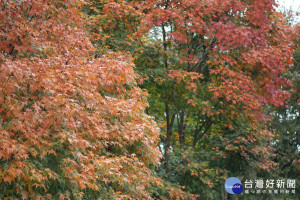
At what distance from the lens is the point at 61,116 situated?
4.52 m

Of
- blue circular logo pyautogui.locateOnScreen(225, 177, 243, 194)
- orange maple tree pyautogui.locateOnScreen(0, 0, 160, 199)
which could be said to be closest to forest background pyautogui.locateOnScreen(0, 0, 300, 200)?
orange maple tree pyautogui.locateOnScreen(0, 0, 160, 199)

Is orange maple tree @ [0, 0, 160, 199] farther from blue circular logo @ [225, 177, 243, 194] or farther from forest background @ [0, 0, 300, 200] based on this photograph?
blue circular logo @ [225, 177, 243, 194]

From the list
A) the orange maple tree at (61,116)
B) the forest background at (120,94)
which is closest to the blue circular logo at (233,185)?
the forest background at (120,94)

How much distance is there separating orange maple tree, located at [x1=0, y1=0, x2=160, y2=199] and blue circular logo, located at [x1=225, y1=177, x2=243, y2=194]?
554cm

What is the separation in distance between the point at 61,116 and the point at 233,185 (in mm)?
8544

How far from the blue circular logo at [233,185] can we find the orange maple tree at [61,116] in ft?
18.2

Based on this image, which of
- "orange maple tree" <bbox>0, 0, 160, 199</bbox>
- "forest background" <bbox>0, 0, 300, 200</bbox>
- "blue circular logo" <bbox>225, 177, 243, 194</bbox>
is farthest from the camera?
"blue circular logo" <bbox>225, 177, 243, 194</bbox>

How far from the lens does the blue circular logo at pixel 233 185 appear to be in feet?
36.7

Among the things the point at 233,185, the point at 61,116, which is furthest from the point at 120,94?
the point at 233,185

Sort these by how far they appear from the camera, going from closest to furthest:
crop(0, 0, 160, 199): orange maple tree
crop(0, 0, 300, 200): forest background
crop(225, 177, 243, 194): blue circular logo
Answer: crop(0, 0, 160, 199): orange maple tree, crop(0, 0, 300, 200): forest background, crop(225, 177, 243, 194): blue circular logo

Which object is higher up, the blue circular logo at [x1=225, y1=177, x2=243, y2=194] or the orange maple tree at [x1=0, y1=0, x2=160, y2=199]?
the orange maple tree at [x1=0, y1=0, x2=160, y2=199]

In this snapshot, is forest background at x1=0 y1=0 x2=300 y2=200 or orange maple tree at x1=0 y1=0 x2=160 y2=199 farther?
forest background at x1=0 y1=0 x2=300 y2=200

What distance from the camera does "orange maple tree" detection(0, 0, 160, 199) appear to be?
4.22m

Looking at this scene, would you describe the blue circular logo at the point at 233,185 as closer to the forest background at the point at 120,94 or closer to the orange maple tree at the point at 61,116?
the forest background at the point at 120,94
